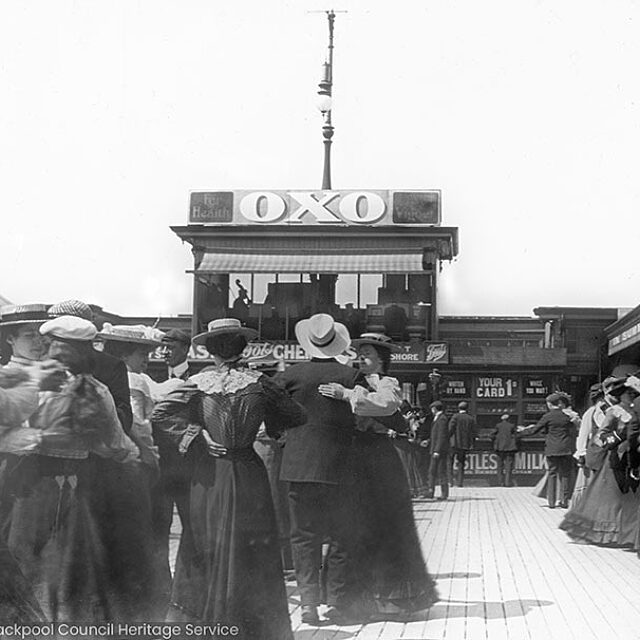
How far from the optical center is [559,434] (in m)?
13.9

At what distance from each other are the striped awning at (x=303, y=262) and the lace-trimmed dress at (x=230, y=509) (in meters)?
6.23

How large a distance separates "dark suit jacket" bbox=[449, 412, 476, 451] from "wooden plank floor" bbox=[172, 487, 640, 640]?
5817mm

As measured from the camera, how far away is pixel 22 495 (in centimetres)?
491

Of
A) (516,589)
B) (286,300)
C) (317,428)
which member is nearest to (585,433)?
(516,589)

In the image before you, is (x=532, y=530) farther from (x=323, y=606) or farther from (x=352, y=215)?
(x=352, y=215)

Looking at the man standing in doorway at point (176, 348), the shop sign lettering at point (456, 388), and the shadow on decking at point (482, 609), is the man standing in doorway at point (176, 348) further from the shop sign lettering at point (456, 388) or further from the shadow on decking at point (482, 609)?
the shop sign lettering at point (456, 388)

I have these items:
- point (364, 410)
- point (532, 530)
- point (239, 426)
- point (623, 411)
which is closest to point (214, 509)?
point (239, 426)

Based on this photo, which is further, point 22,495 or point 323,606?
point 323,606

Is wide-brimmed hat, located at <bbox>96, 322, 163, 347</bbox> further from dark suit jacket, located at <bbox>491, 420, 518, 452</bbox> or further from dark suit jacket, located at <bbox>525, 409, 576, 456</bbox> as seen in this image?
dark suit jacket, located at <bbox>491, 420, 518, 452</bbox>

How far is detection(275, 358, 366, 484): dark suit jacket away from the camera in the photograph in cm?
617

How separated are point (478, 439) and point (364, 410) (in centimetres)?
1374

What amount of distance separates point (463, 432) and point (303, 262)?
5.28 m

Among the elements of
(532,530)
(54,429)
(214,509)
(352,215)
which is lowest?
(532,530)

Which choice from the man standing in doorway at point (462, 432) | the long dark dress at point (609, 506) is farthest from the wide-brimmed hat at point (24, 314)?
the man standing in doorway at point (462, 432)
